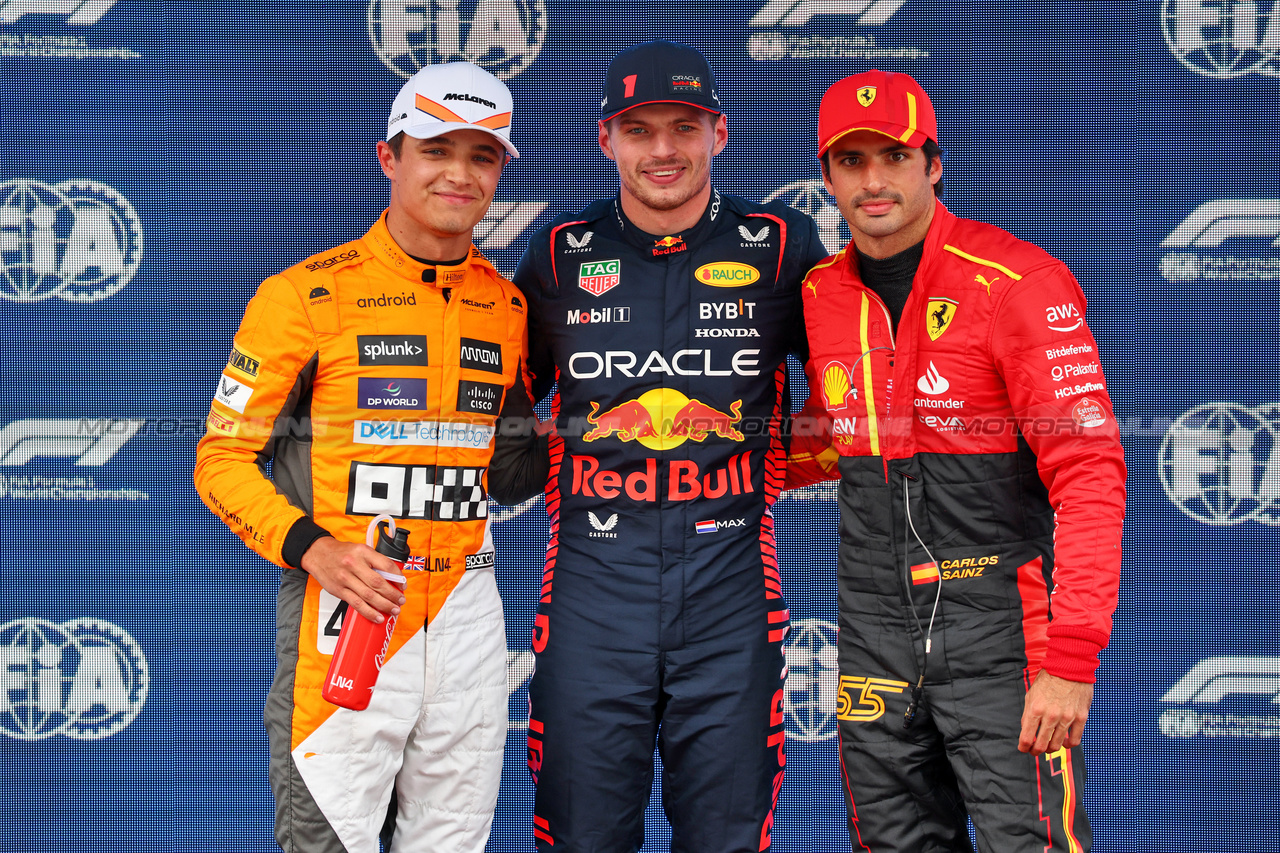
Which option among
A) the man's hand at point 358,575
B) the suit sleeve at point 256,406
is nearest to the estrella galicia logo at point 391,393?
the suit sleeve at point 256,406

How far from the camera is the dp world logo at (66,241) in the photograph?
9.86ft

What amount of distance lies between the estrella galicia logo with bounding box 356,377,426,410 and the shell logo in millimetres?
630

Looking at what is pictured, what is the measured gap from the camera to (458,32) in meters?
3.01

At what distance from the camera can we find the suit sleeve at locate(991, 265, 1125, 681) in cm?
161

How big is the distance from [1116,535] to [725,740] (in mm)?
853

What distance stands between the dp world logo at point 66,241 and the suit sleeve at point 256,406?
142 centimetres

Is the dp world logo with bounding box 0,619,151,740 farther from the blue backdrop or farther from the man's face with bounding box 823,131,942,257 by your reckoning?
the man's face with bounding box 823,131,942,257

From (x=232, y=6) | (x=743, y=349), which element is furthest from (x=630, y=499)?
(x=232, y=6)

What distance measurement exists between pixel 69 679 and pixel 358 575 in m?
1.87

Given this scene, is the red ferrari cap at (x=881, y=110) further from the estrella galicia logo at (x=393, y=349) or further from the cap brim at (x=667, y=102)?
the estrella galicia logo at (x=393, y=349)

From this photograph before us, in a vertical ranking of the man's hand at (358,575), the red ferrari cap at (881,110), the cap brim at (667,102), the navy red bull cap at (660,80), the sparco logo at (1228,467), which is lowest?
the man's hand at (358,575)

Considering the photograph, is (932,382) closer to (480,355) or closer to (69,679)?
(480,355)

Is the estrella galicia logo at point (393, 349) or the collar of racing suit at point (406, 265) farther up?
the collar of racing suit at point (406, 265)

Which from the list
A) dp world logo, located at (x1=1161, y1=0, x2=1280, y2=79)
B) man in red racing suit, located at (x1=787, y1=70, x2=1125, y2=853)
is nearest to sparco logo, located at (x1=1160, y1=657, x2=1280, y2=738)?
man in red racing suit, located at (x1=787, y1=70, x2=1125, y2=853)
